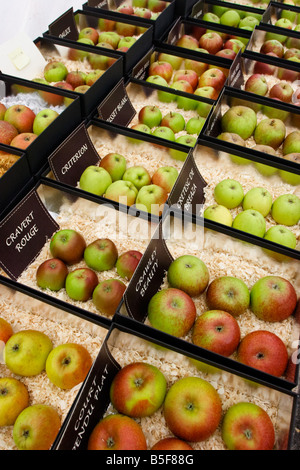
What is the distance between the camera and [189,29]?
287 cm

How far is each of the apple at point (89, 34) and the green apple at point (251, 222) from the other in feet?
5.79

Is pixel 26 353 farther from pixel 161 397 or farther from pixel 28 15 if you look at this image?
pixel 28 15

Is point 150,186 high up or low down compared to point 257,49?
down

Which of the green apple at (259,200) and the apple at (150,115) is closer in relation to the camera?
the green apple at (259,200)

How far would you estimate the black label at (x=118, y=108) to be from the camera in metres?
2.05

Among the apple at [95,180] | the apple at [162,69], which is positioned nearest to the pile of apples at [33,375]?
the apple at [95,180]

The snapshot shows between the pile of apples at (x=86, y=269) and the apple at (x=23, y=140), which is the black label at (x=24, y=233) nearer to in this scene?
the pile of apples at (x=86, y=269)

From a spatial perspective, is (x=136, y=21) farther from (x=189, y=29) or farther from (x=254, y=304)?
(x=254, y=304)

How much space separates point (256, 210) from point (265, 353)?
2.34 ft

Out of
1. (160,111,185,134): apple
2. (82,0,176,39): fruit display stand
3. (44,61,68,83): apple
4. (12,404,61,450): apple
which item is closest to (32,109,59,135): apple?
(44,61,68,83): apple

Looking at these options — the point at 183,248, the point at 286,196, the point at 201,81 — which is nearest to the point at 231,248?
the point at 183,248

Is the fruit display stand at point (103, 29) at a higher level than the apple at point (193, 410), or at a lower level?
higher

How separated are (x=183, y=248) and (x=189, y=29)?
1.98 m
